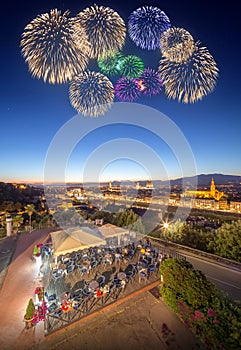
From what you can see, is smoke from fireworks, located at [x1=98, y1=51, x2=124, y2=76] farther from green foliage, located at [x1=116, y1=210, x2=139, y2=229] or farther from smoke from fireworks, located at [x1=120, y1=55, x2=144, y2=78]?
green foliage, located at [x1=116, y1=210, x2=139, y2=229]

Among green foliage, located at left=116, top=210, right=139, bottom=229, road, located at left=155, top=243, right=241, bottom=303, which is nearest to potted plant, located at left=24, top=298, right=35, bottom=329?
road, located at left=155, top=243, right=241, bottom=303

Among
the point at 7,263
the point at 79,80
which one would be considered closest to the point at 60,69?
the point at 79,80

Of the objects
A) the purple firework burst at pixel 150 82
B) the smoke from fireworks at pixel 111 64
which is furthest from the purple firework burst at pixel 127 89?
the smoke from fireworks at pixel 111 64

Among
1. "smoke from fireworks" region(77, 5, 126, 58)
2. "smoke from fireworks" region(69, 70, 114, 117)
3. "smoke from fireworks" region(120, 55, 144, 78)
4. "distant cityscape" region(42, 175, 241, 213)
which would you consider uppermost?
"smoke from fireworks" region(77, 5, 126, 58)

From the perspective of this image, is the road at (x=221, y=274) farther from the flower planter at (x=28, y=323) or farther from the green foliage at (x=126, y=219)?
the flower planter at (x=28, y=323)

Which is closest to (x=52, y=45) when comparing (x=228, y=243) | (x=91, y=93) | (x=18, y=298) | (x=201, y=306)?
(x=91, y=93)

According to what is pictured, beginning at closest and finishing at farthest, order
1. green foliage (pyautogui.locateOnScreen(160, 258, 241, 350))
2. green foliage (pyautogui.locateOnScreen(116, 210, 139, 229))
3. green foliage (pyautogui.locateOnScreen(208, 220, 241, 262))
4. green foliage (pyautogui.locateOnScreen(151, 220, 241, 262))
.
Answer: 1. green foliage (pyautogui.locateOnScreen(160, 258, 241, 350))
2. green foliage (pyautogui.locateOnScreen(208, 220, 241, 262))
3. green foliage (pyautogui.locateOnScreen(151, 220, 241, 262))
4. green foliage (pyautogui.locateOnScreen(116, 210, 139, 229))
